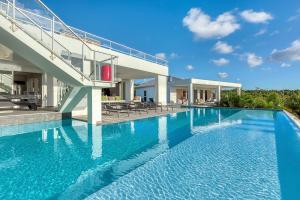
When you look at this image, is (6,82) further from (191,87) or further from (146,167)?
(191,87)

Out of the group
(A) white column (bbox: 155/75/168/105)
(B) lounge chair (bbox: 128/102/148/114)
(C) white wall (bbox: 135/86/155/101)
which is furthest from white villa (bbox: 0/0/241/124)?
(C) white wall (bbox: 135/86/155/101)

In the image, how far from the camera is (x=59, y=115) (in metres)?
12.4

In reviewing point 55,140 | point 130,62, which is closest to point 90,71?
point 55,140

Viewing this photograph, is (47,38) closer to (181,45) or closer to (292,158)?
(292,158)

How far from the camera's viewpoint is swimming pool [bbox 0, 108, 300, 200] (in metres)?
3.93

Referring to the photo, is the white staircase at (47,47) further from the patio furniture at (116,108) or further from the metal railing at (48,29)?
the patio furniture at (116,108)

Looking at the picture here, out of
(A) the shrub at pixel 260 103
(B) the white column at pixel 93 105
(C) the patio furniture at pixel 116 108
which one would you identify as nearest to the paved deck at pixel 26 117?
(B) the white column at pixel 93 105

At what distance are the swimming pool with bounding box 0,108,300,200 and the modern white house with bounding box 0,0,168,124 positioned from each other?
3.11 m

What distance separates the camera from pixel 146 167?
17.1ft

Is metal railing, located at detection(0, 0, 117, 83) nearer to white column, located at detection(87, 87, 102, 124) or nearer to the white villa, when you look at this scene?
the white villa

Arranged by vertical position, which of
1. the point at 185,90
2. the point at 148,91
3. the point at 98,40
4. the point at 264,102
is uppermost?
the point at 98,40

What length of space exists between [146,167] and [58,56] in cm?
703

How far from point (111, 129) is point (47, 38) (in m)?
5.29

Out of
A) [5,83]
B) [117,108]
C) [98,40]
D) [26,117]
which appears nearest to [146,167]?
[26,117]
